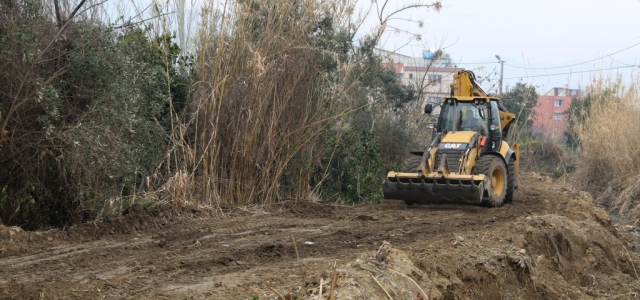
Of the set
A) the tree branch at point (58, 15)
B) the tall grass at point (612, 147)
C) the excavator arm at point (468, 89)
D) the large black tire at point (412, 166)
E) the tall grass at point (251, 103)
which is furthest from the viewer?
the tall grass at point (612, 147)

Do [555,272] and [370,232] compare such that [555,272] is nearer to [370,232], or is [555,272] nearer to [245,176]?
[370,232]

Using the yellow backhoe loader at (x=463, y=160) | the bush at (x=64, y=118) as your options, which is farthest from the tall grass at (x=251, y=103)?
the yellow backhoe loader at (x=463, y=160)

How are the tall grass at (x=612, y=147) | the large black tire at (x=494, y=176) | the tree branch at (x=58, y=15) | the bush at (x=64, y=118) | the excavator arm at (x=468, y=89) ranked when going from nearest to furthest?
the bush at (x=64, y=118)
the tree branch at (x=58, y=15)
the large black tire at (x=494, y=176)
the excavator arm at (x=468, y=89)
the tall grass at (x=612, y=147)

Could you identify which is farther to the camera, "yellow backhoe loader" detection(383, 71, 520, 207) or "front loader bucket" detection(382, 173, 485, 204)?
"yellow backhoe loader" detection(383, 71, 520, 207)

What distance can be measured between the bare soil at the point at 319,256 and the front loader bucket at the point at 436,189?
0.89 feet

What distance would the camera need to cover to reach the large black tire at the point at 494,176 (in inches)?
532

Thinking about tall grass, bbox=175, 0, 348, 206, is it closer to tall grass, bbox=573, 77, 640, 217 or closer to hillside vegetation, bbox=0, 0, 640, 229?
hillside vegetation, bbox=0, 0, 640, 229

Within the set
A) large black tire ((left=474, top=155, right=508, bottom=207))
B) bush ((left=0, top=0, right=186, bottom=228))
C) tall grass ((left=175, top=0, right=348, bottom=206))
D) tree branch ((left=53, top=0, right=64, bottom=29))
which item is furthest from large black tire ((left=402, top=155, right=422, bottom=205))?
tree branch ((left=53, top=0, right=64, bottom=29))

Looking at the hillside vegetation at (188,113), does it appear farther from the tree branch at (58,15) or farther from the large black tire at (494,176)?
the large black tire at (494,176)

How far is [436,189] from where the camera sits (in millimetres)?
13000

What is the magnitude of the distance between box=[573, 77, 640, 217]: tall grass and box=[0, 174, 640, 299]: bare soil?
6.15 metres

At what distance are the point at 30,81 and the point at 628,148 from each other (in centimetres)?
1503

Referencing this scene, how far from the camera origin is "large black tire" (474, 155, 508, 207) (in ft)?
44.4

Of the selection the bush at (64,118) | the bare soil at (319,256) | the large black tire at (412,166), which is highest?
the bush at (64,118)
